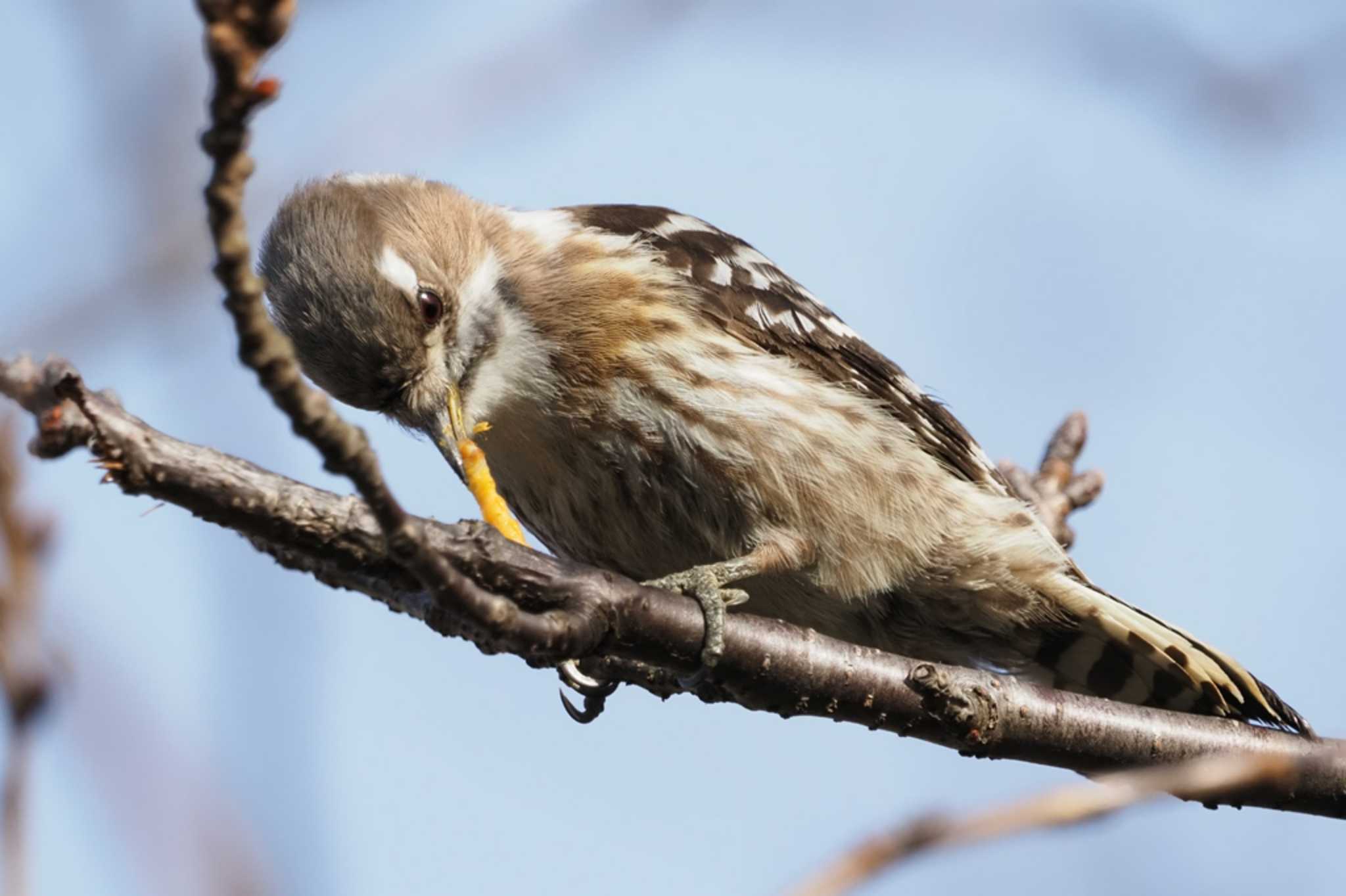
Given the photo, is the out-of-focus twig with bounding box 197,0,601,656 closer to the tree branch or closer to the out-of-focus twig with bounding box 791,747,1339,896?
the tree branch

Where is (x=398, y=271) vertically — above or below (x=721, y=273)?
above

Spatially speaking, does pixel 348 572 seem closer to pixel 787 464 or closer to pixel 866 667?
pixel 866 667

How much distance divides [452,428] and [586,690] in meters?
0.97

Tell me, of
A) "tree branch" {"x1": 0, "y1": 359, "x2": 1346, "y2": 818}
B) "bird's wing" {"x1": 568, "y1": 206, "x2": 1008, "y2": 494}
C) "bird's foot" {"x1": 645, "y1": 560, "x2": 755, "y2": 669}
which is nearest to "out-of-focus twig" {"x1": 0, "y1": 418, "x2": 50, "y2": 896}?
"tree branch" {"x1": 0, "y1": 359, "x2": 1346, "y2": 818}

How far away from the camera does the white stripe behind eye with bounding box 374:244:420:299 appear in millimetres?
4770

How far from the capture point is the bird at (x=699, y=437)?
466 centimetres

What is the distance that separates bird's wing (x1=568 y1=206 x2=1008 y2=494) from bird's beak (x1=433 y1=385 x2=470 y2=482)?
36.5 inches

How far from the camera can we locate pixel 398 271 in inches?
189

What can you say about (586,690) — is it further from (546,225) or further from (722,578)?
(546,225)

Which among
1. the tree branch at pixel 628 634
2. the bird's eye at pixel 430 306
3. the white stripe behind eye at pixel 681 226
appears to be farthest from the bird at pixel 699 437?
the tree branch at pixel 628 634

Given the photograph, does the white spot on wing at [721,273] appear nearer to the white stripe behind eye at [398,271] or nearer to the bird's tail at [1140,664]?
the white stripe behind eye at [398,271]

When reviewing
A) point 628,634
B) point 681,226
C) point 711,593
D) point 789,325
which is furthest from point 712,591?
point 681,226

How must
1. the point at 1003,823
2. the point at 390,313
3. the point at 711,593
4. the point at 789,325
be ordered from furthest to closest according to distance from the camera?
1. the point at 789,325
2. the point at 390,313
3. the point at 711,593
4. the point at 1003,823

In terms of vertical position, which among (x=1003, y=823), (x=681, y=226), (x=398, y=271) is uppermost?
(x=681, y=226)
